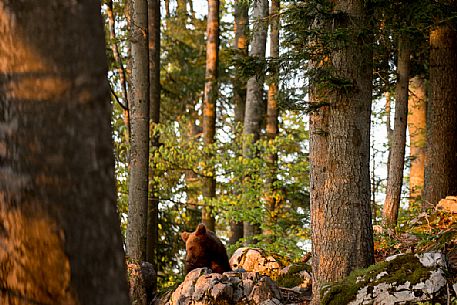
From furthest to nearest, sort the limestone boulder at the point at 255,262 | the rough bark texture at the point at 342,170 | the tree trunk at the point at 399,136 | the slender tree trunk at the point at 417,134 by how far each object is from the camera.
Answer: the slender tree trunk at the point at 417,134 < the tree trunk at the point at 399,136 < the limestone boulder at the point at 255,262 < the rough bark texture at the point at 342,170

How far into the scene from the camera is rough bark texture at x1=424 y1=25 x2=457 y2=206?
1216 centimetres

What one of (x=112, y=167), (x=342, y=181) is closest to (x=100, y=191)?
(x=112, y=167)

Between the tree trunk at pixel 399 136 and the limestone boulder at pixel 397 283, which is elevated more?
the tree trunk at pixel 399 136

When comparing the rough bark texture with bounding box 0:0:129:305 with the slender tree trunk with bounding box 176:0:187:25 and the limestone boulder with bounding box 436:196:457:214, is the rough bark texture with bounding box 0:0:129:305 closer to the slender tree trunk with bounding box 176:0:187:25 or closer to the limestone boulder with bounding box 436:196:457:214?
the limestone boulder with bounding box 436:196:457:214

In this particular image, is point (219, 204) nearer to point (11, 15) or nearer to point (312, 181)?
point (312, 181)

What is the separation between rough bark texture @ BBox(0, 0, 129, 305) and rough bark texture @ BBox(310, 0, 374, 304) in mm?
5361

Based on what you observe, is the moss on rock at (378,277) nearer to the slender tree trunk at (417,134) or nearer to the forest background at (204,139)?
the forest background at (204,139)

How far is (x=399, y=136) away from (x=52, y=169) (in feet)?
33.6

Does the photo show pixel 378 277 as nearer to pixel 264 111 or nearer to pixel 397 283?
pixel 397 283

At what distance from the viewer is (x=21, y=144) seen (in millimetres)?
2650

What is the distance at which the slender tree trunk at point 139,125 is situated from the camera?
34.5ft

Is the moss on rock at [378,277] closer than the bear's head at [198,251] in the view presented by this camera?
Yes

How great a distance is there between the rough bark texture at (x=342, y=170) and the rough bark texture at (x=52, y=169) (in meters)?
5.36

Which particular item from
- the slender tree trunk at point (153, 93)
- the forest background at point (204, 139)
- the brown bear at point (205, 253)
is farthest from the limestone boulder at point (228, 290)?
the slender tree trunk at point (153, 93)
